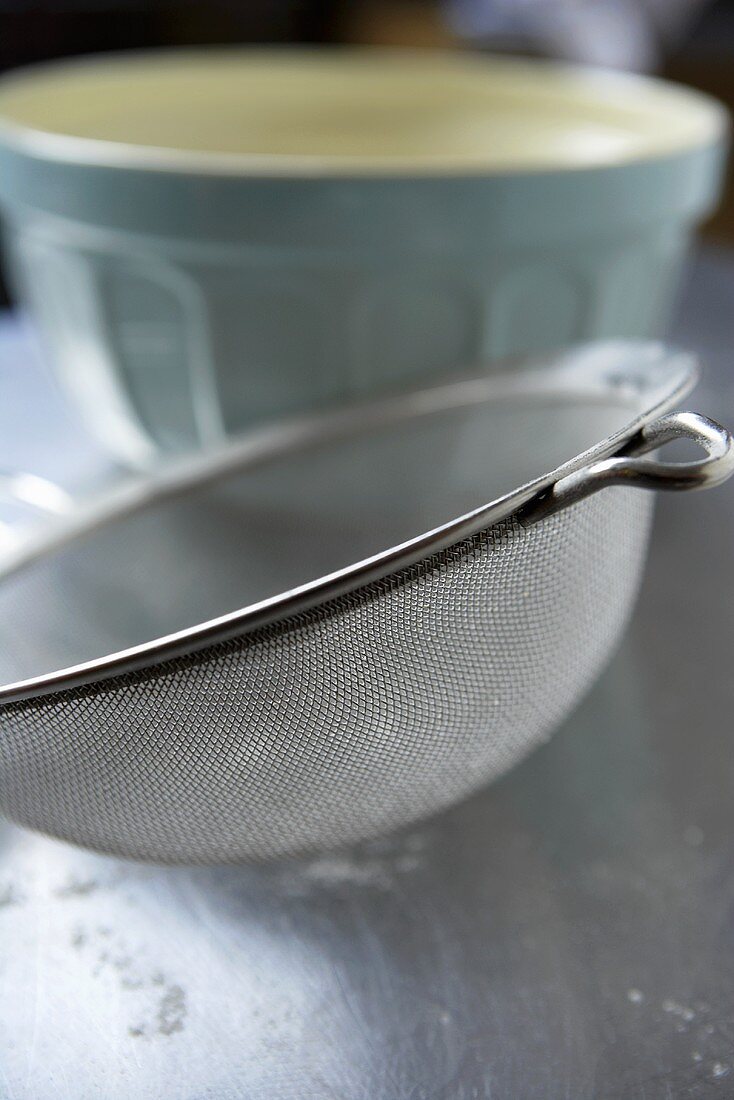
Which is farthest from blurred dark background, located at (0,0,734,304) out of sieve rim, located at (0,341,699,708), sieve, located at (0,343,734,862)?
sieve, located at (0,343,734,862)

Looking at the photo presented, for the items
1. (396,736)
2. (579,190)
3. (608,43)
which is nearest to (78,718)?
(396,736)

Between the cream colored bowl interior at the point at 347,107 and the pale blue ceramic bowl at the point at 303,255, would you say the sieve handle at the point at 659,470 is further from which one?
the cream colored bowl interior at the point at 347,107

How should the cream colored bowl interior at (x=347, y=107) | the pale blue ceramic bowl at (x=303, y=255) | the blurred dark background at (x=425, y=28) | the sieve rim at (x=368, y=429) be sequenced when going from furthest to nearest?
the blurred dark background at (x=425, y=28) < the cream colored bowl interior at (x=347, y=107) < the pale blue ceramic bowl at (x=303, y=255) < the sieve rim at (x=368, y=429)

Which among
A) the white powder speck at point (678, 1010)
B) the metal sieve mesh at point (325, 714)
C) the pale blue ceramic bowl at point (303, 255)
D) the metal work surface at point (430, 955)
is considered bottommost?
the metal work surface at point (430, 955)

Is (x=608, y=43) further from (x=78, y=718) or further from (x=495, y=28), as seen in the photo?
(x=78, y=718)

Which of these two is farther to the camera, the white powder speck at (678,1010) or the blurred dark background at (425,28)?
the blurred dark background at (425,28)

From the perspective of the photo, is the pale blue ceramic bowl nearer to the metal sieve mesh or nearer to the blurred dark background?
the metal sieve mesh

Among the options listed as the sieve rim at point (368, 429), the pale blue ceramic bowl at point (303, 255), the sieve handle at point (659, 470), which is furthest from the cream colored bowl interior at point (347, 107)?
the sieve handle at point (659, 470)

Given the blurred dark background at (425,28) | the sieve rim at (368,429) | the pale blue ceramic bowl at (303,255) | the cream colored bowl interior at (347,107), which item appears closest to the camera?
the sieve rim at (368,429)
